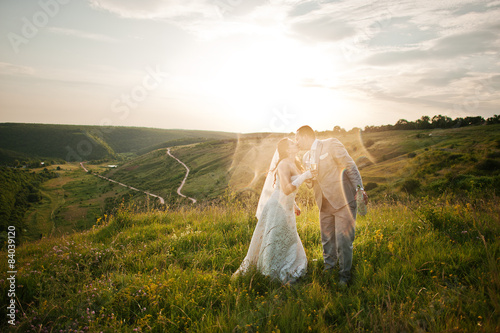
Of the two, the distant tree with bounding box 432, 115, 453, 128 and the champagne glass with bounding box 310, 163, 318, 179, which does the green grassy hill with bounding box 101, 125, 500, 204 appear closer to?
the distant tree with bounding box 432, 115, 453, 128

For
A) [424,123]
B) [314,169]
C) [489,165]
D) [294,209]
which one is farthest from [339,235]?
[424,123]

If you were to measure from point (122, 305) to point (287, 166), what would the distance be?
10.9ft

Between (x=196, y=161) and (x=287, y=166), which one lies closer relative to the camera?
(x=287, y=166)

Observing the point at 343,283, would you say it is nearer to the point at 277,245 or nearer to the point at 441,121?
the point at 277,245

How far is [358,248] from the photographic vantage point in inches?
180

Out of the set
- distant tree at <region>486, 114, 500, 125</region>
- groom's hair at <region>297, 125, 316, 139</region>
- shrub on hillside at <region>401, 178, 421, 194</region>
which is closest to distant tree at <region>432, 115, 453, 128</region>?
distant tree at <region>486, 114, 500, 125</region>

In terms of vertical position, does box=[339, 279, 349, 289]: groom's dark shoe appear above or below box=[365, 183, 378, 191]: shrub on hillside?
above

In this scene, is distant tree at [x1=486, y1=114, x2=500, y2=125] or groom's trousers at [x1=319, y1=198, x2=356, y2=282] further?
distant tree at [x1=486, y1=114, x2=500, y2=125]

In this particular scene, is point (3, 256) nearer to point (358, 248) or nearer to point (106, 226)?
point (106, 226)

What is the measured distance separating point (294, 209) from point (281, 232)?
22.4 inches

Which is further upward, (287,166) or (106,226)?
(287,166)

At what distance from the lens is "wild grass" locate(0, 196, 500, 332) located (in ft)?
8.65

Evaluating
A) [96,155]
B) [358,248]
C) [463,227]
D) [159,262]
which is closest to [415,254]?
[358,248]

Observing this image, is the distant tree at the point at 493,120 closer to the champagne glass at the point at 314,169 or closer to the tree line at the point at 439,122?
the tree line at the point at 439,122
